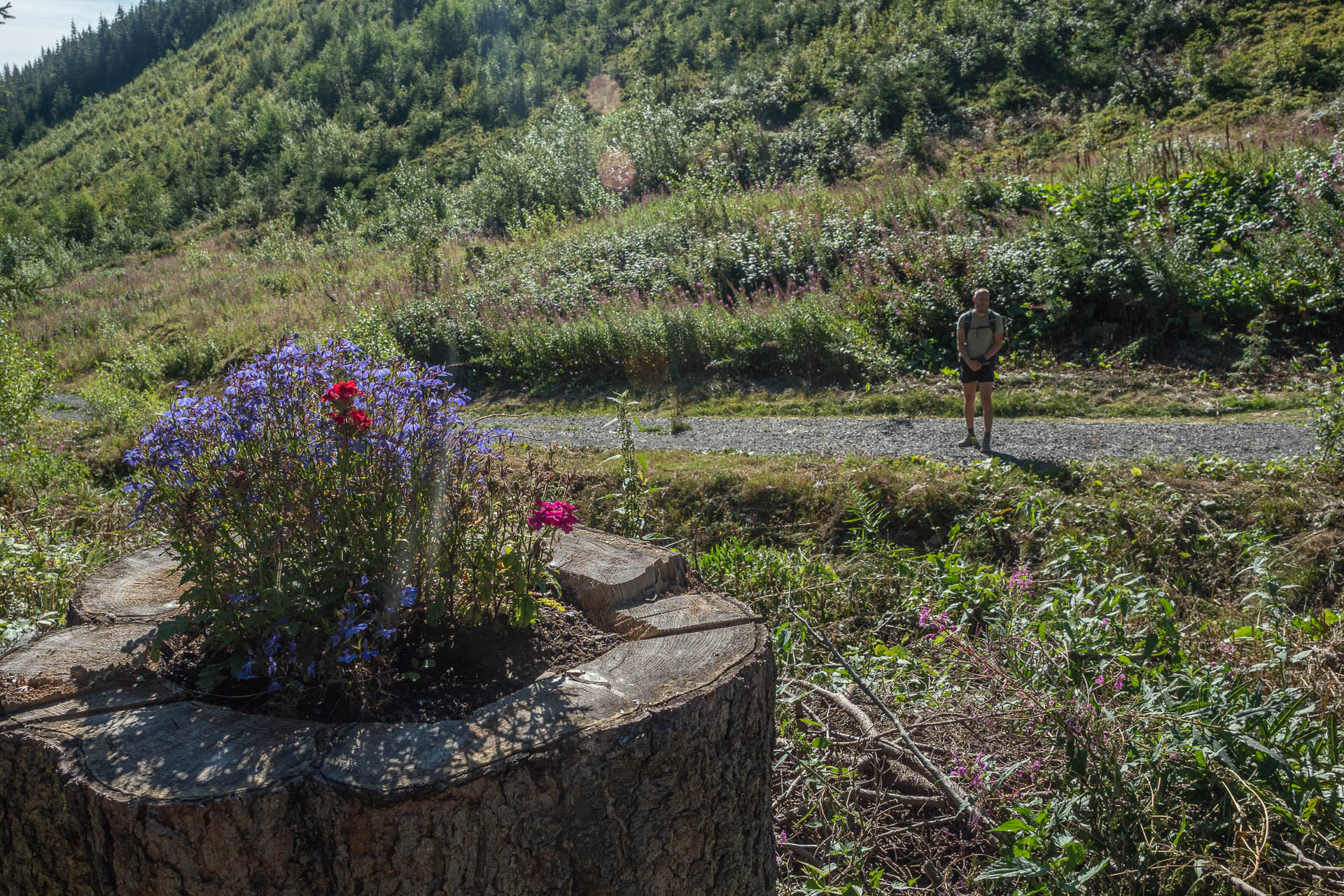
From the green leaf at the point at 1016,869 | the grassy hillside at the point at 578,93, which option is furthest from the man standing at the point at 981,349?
the grassy hillside at the point at 578,93

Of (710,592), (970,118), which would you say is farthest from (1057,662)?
(970,118)

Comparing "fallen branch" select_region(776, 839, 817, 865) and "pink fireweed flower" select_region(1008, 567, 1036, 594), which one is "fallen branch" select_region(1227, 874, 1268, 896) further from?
"pink fireweed flower" select_region(1008, 567, 1036, 594)

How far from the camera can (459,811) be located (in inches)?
64.9

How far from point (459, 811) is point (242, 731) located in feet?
1.72

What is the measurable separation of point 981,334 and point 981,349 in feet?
0.42

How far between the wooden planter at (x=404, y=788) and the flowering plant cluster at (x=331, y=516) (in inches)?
8.4

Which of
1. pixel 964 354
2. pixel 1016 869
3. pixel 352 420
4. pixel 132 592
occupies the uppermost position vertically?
pixel 352 420

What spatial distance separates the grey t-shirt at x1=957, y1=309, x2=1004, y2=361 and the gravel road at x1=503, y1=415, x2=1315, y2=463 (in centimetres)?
76

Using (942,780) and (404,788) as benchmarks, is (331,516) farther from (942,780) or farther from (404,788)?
(942,780)

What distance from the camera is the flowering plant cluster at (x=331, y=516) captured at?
78.4 inches

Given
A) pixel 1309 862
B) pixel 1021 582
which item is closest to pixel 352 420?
pixel 1309 862

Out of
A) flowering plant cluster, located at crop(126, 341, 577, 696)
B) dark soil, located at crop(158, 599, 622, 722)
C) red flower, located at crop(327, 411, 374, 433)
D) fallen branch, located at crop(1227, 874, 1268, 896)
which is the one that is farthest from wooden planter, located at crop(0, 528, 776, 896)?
fallen branch, located at crop(1227, 874, 1268, 896)

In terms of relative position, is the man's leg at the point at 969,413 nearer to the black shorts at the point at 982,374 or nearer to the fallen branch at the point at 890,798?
the black shorts at the point at 982,374

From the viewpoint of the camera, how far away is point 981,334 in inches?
287
